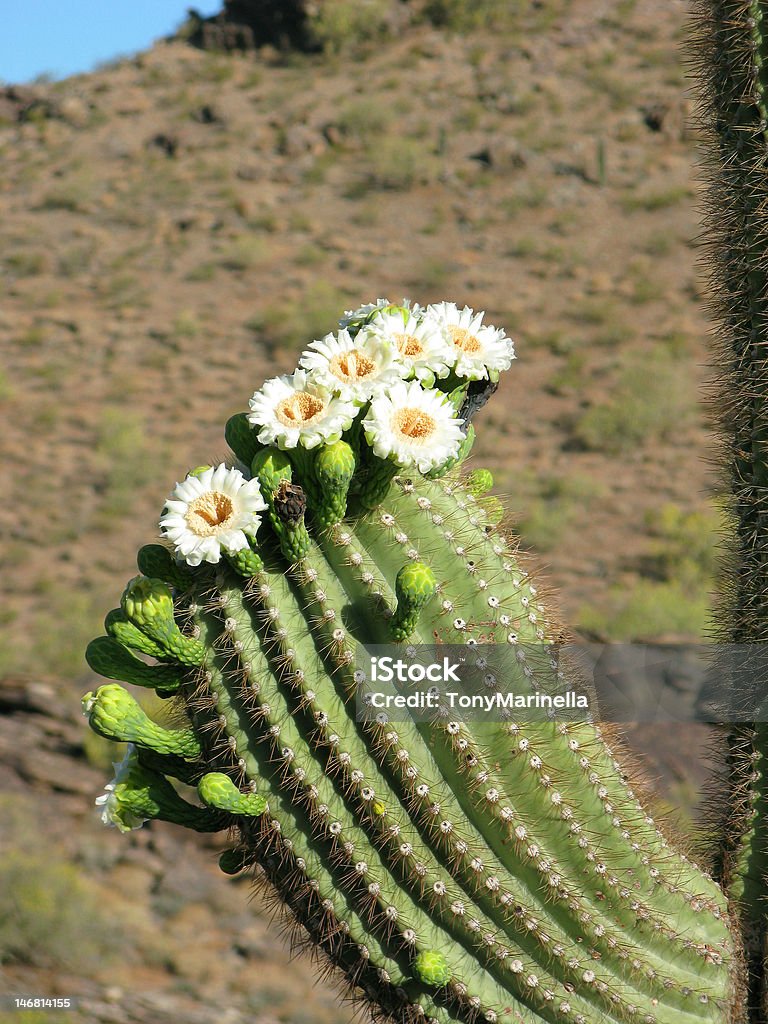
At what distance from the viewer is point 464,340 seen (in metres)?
2.14

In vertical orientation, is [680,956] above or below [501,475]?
above

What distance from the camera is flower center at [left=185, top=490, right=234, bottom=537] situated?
72.6 inches

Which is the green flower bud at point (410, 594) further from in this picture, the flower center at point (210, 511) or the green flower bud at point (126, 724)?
the green flower bud at point (126, 724)

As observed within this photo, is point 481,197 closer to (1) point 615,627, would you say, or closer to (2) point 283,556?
(1) point 615,627

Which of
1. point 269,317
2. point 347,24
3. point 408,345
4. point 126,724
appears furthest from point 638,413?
point 347,24

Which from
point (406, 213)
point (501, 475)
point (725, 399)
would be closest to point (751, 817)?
point (725, 399)

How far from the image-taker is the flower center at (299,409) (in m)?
1.86

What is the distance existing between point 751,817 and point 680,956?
1.38 ft

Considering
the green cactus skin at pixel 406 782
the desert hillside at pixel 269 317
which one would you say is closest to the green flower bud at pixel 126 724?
the green cactus skin at pixel 406 782

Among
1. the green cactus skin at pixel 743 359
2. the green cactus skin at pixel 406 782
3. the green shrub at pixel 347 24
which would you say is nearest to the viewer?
the green cactus skin at pixel 406 782

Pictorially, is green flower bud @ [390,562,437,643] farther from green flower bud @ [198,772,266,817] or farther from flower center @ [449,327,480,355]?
flower center @ [449,327,480,355]

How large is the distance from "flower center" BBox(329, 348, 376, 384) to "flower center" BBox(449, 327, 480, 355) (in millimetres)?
269

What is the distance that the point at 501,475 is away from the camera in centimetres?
1146
